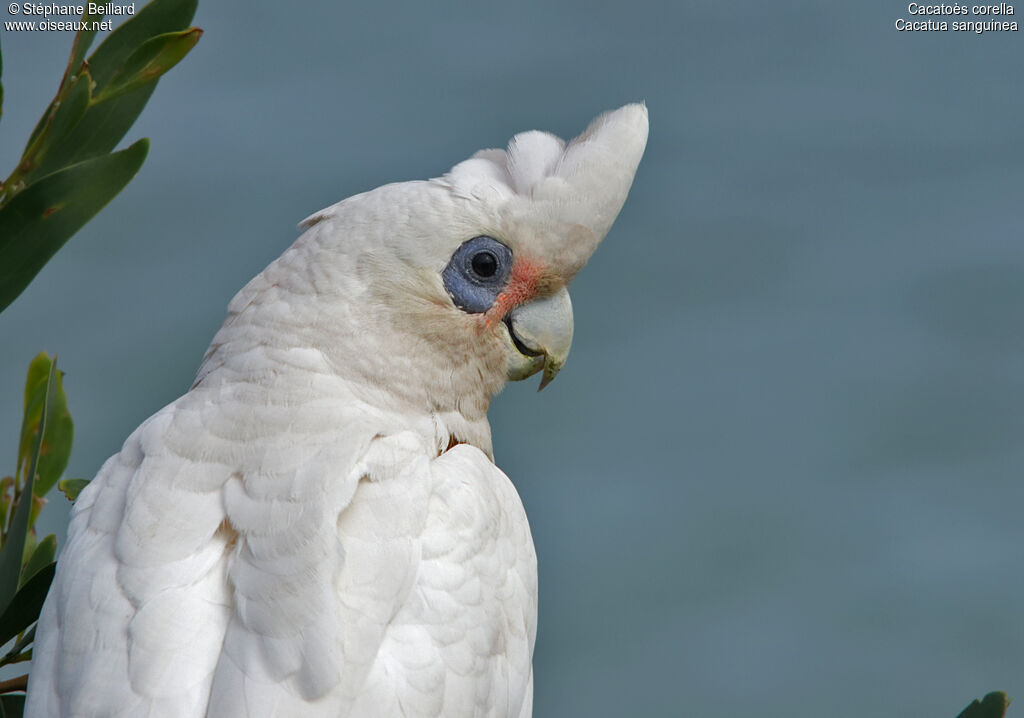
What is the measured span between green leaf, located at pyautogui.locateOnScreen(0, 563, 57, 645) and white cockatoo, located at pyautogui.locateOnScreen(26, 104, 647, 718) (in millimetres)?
67

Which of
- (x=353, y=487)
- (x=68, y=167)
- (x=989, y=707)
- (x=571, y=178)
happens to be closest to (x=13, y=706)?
(x=353, y=487)

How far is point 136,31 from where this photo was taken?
1.19 metres

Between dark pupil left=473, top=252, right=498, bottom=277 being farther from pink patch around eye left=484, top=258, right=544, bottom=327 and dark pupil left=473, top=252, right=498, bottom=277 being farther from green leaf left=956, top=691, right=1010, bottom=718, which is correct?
green leaf left=956, top=691, right=1010, bottom=718

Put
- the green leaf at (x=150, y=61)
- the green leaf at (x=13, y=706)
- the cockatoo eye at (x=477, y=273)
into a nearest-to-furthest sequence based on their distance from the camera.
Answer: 1. the green leaf at (x=150, y=61)
2. the green leaf at (x=13, y=706)
3. the cockatoo eye at (x=477, y=273)

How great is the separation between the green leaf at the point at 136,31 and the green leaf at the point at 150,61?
1 cm

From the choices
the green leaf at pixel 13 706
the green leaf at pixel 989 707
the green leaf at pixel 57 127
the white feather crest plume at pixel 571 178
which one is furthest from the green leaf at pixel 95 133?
the green leaf at pixel 989 707

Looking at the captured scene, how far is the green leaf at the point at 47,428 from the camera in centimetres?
129

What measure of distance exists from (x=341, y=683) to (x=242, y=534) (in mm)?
187

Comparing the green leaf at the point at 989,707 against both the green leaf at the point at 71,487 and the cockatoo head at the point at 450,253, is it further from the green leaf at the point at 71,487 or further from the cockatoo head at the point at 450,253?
the green leaf at the point at 71,487

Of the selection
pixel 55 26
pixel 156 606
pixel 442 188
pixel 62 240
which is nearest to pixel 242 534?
pixel 156 606

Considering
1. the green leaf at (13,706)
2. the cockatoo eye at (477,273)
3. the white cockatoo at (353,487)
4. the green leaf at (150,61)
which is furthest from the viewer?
the cockatoo eye at (477,273)

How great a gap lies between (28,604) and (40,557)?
0.14 meters

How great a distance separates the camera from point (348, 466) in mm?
1180

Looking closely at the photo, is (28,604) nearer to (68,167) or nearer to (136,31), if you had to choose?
(68,167)
